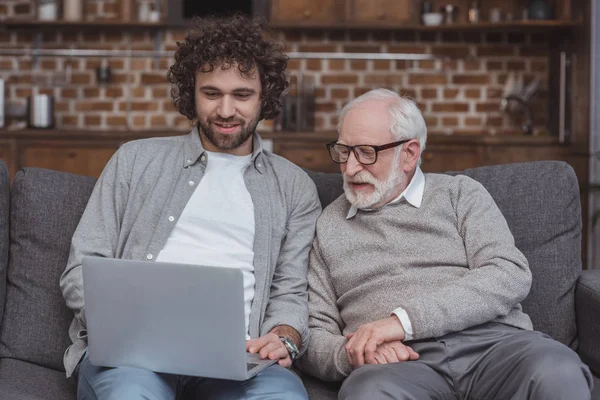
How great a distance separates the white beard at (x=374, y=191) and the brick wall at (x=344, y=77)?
10.0 ft

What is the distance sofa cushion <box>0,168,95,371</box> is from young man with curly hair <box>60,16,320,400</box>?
11 cm

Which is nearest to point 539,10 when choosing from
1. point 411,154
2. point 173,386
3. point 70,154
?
point 70,154

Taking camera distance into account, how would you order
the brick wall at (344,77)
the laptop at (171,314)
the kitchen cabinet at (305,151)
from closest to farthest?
the laptop at (171,314), the kitchen cabinet at (305,151), the brick wall at (344,77)

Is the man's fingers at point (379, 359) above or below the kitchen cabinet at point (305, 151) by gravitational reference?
below

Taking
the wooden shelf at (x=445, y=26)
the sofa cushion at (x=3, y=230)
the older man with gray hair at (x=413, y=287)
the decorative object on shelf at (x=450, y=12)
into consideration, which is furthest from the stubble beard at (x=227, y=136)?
the decorative object on shelf at (x=450, y=12)

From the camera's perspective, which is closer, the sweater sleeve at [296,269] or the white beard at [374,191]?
the sweater sleeve at [296,269]

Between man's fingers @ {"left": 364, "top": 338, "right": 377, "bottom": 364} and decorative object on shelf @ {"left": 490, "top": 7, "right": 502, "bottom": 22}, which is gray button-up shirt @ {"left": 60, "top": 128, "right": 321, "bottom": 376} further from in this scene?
decorative object on shelf @ {"left": 490, "top": 7, "right": 502, "bottom": 22}

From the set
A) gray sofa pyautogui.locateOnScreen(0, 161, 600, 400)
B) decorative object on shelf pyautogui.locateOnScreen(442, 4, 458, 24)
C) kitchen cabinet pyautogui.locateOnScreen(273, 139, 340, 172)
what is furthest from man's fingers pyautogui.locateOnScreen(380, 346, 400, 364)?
decorative object on shelf pyautogui.locateOnScreen(442, 4, 458, 24)

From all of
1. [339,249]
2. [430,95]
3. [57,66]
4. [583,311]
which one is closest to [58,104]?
[57,66]

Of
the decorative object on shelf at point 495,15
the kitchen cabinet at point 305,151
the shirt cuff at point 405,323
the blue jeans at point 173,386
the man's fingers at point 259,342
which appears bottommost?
the blue jeans at point 173,386

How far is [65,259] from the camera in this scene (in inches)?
82.7

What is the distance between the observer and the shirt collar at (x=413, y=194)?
6.81ft

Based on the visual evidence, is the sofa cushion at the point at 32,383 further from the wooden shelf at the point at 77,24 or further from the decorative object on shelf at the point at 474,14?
the decorative object on shelf at the point at 474,14

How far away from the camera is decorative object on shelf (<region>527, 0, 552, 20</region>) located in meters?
4.87
